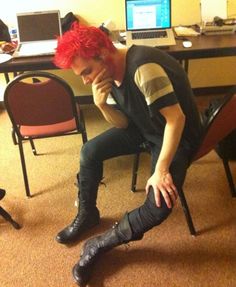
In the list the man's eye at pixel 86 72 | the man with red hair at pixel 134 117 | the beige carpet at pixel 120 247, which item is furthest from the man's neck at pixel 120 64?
the beige carpet at pixel 120 247

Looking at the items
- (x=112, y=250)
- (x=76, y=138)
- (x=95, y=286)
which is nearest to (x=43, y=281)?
(x=95, y=286)

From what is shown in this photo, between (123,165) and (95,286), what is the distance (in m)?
0.87

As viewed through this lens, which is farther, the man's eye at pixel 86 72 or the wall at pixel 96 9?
the wall at pixel 96 9

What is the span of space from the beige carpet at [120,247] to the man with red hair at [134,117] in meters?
0.15

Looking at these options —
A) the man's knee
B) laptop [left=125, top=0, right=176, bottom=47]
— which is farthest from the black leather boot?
laptop [left=125, top=0, right=176, bottom=47]

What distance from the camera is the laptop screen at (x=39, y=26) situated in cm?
221

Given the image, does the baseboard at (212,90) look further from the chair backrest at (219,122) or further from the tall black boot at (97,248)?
the tall black boot at (97,248)

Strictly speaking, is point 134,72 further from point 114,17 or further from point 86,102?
point 86,102

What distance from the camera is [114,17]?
8.31ft

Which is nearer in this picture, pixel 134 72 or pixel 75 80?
pixel 134 72

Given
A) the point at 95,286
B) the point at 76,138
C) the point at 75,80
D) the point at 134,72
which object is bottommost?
the point at 95,286

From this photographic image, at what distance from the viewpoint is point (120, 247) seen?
154 cm

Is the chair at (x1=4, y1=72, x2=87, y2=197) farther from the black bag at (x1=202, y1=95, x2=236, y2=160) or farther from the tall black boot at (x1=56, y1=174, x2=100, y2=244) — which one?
the black bag at (x1=202, y1=95, x2=236, y2=160)

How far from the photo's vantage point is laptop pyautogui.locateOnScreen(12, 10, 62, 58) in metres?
2.20
